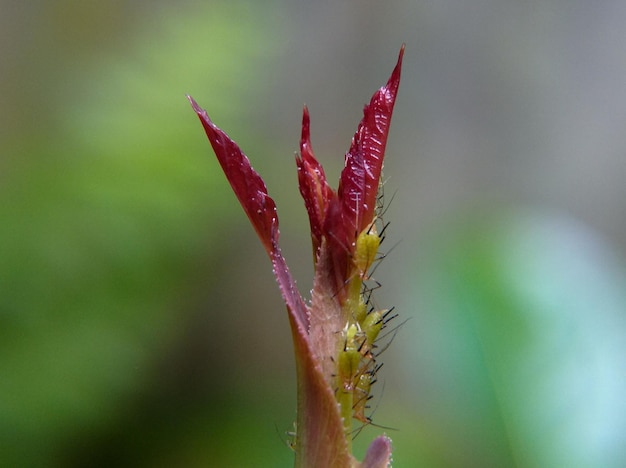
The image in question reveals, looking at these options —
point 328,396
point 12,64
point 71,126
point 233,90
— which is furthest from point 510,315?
point 12,64

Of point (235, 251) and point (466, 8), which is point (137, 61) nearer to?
point (235, 251)

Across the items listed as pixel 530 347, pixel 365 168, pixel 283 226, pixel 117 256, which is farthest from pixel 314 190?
pixel 283 226

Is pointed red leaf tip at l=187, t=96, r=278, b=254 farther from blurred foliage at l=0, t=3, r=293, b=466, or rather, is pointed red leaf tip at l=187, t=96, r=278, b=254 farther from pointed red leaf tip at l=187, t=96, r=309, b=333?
blurred foliage at l=0, t=3, r=293, b=466

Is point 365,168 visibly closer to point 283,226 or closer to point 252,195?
point 252,195

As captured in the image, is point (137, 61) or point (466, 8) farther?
point (466, 8)

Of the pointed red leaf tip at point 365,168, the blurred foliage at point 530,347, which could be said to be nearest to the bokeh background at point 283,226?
the blurred foliage at point 530,347

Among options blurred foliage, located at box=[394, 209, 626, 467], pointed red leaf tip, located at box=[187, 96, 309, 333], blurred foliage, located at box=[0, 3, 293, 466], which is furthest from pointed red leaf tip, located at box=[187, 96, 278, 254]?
blurred foliage, located at box=[0, 3, 293, 466]

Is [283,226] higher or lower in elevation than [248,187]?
higher
